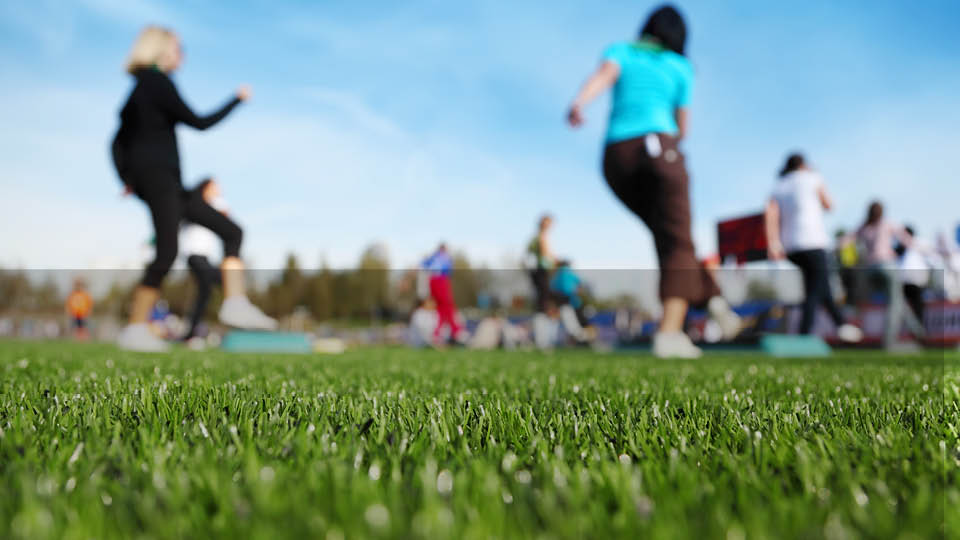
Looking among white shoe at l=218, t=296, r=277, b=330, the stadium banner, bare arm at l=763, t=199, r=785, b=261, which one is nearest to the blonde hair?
white shoe at l=218, t=296, r=277, b=330

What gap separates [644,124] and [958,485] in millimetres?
4739

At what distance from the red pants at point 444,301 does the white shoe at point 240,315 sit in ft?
23.1

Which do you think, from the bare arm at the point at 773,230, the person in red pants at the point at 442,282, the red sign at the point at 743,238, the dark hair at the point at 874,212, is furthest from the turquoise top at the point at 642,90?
the person in red pants at the point at 442,282

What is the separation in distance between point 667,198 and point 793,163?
11.6 feet

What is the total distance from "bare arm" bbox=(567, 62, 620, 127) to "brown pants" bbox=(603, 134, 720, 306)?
0.47 m

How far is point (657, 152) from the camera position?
538cm

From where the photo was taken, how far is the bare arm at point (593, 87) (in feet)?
17.3

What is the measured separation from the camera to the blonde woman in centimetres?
545

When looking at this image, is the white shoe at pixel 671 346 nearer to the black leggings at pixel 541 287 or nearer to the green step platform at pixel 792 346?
the green step platform at pixel 792 346

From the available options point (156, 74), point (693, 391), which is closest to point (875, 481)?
point (693, 391)

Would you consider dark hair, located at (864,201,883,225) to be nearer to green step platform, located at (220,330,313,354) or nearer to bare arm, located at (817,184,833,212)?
bare arm, located at (817,184,833,212)

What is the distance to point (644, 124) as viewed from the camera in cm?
551

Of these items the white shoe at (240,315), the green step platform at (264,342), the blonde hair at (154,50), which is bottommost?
A: the green step platform at (264,342)

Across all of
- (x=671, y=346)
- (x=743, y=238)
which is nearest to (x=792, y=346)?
(x=671, y=346)
